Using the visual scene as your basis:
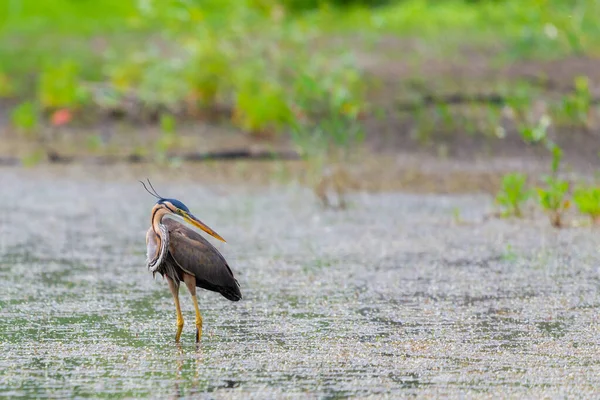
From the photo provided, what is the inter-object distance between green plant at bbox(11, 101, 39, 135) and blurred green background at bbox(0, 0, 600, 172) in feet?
0.06

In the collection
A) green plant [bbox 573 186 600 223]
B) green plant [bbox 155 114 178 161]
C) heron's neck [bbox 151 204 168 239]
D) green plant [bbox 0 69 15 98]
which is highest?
heron's neck [bbox 151 204 168 239]

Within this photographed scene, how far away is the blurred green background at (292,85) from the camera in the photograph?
43.9ft

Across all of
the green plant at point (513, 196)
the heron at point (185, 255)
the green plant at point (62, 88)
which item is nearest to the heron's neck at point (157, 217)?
the heron at point (185, 255)

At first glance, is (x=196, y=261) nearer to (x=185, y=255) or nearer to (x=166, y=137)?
(x=185, y=255)

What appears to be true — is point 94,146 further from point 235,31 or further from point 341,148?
point 341,148

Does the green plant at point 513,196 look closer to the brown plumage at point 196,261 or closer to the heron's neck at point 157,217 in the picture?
the brown plumage at point 196,261

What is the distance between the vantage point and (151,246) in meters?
6.13

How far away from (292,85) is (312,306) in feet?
25.0

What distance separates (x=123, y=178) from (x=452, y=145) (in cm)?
333

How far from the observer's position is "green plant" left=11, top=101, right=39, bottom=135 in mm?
A: 14359

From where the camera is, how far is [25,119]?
14.3 meters

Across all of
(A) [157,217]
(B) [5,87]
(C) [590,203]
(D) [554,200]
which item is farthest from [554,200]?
(B) [5,87]

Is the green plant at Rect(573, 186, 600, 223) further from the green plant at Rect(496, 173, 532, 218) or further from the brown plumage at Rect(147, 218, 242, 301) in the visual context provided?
the brown plumage at Rect(147, 218, 242, 301)

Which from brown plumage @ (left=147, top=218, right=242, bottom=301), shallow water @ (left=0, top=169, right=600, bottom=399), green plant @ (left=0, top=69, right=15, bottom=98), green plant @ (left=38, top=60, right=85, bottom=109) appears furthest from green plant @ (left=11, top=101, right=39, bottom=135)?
brown plumage @ (left=147, top=218, right=242, bottom=301)
